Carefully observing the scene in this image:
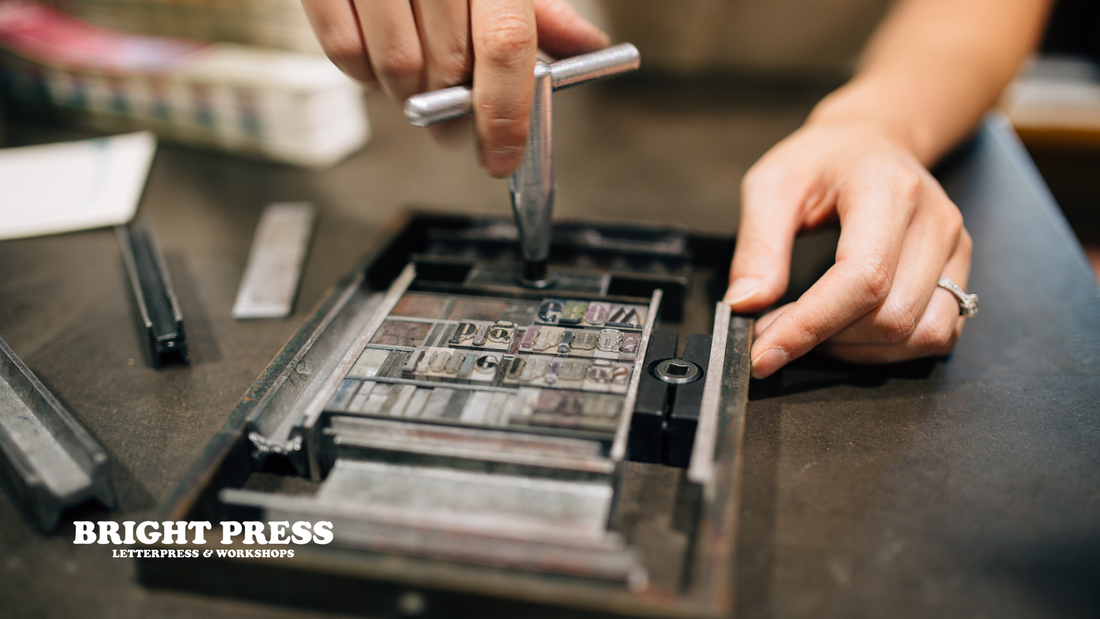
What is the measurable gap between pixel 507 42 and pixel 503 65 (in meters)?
0.02

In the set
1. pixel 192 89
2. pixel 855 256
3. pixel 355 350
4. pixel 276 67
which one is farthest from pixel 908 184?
pixel 192 89

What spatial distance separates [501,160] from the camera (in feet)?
2.17

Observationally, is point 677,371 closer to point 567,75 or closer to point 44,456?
point 567,75

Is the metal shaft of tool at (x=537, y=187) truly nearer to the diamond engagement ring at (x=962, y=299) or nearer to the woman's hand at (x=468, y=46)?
the woman's hand at (x=468, y=46)

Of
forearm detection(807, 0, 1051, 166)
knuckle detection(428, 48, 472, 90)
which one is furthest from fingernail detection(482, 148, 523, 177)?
forearm detection(807, 0, 1051, 166)

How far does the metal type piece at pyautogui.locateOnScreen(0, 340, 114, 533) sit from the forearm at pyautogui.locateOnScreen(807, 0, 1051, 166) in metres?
0.89

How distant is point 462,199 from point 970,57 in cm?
84

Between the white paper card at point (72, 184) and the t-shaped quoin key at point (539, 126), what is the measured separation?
633 mm

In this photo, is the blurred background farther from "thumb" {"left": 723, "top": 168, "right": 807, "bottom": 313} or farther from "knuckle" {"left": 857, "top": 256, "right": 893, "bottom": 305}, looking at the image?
"knuckle" {"left": 857, "top": 256, "right": 893, "bottom": 305}

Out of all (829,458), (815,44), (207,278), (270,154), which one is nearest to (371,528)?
(829,458)

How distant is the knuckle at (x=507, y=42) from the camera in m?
0.61

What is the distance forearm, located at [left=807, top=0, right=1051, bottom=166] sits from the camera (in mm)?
947

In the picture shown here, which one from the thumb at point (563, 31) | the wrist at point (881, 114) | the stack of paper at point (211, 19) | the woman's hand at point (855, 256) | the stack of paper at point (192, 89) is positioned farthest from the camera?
the stack of paper at point (211, 19)

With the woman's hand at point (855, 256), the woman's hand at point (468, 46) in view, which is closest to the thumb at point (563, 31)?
the woman's hand at point (468, 46)
